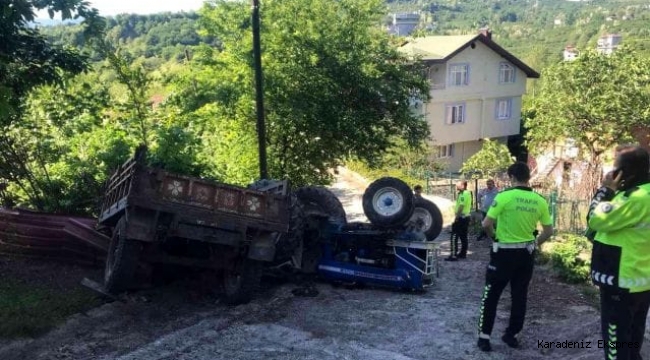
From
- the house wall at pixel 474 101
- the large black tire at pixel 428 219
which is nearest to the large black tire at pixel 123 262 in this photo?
the large black tire at pixel 428 219

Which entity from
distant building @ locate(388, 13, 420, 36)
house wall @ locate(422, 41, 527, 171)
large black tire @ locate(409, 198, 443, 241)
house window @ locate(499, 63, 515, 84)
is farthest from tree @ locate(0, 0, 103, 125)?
house window @ locate(499, 63, 515, 84)

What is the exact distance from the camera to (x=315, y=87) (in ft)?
51.8

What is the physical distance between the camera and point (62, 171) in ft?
39.8

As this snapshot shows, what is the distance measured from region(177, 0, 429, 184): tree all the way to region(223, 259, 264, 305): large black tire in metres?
7.23

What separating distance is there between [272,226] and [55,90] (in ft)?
27.1

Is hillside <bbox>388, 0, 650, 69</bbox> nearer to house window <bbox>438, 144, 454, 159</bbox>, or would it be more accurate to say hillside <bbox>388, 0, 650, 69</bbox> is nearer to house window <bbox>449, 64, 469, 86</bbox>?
house window <bbox>449, 64, 469, 86</bbox>

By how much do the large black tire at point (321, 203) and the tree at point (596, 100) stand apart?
62.0ft

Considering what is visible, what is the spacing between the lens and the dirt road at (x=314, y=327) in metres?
6.61

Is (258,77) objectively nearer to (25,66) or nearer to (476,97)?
(25,66)

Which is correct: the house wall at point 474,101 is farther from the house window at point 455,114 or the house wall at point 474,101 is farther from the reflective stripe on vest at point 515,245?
the reflective stripe on vest at point 515,245

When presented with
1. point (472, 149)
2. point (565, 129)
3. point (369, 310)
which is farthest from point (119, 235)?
point (472, 149)

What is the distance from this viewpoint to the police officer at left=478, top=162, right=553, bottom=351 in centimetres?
612

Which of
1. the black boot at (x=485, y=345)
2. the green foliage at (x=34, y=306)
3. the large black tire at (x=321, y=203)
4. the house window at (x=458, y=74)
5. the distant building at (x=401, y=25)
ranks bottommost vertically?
the green foliage at (x=34, y=306)

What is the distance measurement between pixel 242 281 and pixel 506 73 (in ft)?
124
